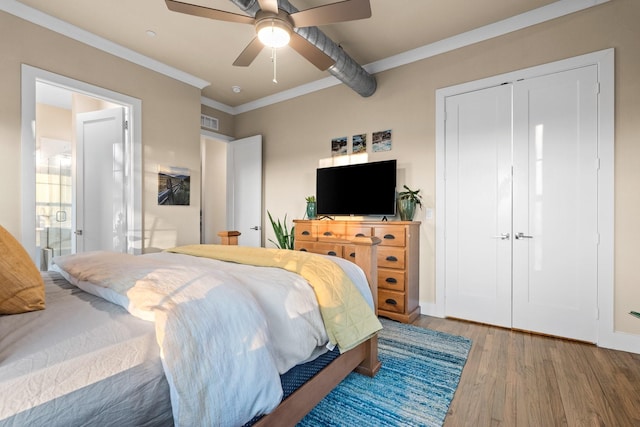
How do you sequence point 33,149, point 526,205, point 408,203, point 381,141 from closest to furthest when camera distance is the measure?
point 33,149, point 526,205, point 408,203, point 381,141

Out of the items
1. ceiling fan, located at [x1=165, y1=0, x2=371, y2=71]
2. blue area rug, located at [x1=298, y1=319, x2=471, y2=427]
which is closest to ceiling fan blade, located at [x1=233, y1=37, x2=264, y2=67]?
ceiling fan, located at [x1=165, y1=0, x2=371, y2=71]

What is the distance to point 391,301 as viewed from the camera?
314cm

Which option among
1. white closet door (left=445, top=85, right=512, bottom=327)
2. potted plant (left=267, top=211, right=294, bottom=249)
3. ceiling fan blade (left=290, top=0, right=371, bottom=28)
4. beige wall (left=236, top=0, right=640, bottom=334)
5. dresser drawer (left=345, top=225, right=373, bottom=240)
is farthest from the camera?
potted plant (left=267, top=211, right=294, bottom=249)

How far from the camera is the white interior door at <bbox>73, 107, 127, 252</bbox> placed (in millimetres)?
3428

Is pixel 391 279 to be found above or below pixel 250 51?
below

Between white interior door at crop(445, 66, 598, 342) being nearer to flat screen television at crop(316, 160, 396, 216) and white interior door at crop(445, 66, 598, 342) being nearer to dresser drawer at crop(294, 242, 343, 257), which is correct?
flat screen television at crop(316, 160, 396, 216)

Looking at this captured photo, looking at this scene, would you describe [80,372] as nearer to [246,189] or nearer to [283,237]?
[283,237]

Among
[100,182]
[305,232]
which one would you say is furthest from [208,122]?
[305,232]

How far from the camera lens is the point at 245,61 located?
2510 millimetres

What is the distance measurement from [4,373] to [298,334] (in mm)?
898

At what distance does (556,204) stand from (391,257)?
151 centimetres

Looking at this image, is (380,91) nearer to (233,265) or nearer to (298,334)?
(233,265)

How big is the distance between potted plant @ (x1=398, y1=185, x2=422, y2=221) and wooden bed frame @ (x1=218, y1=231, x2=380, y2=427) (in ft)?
4.66

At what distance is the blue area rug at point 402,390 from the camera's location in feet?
5.27
